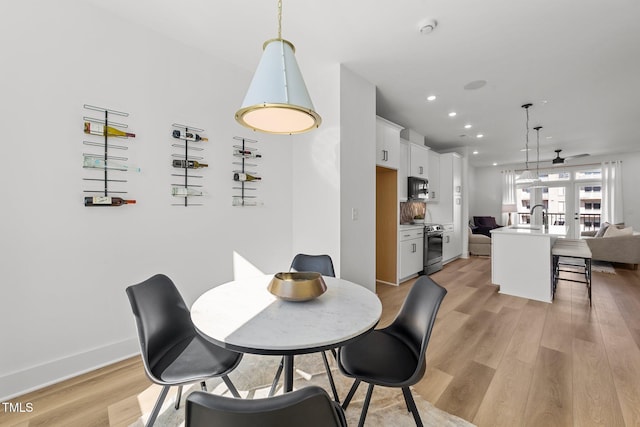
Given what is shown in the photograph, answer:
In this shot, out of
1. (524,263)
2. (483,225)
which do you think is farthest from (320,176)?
(483,225)

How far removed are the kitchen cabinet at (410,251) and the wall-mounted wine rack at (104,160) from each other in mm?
3572

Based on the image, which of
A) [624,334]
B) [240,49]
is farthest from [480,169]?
[240,49]

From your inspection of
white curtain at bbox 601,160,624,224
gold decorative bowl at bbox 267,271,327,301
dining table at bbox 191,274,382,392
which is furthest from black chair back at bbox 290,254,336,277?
white curtain at bbox 601,160,624,224

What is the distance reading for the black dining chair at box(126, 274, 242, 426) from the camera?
1.31 meters

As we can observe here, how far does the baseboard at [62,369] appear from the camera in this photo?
1.76 m

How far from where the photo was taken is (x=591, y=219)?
25.9 ft

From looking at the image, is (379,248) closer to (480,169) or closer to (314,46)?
(314,46)

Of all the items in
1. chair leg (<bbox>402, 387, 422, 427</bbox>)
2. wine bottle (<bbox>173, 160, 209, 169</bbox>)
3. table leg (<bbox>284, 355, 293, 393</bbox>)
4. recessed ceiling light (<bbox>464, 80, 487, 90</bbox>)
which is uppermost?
recessed ceiling light (<bbox>464, 80, 487, 90</bbox>)

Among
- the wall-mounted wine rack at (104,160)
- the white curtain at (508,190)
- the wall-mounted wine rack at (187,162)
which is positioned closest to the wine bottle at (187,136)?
the wall-mounted wine rack at (187,162)

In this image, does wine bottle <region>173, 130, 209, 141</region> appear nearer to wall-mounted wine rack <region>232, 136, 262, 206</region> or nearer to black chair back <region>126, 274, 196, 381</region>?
wall-mounted wine rack <region>232, 136, 262, 206</region>

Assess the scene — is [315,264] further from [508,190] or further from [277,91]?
[508,190]

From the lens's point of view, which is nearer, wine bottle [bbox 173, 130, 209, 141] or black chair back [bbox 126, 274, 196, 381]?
black chair back [bbox 126, 274, 196, 381]

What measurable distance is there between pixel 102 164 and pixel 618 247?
825 cm

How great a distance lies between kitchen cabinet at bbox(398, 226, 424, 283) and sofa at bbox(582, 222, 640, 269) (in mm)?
3615
